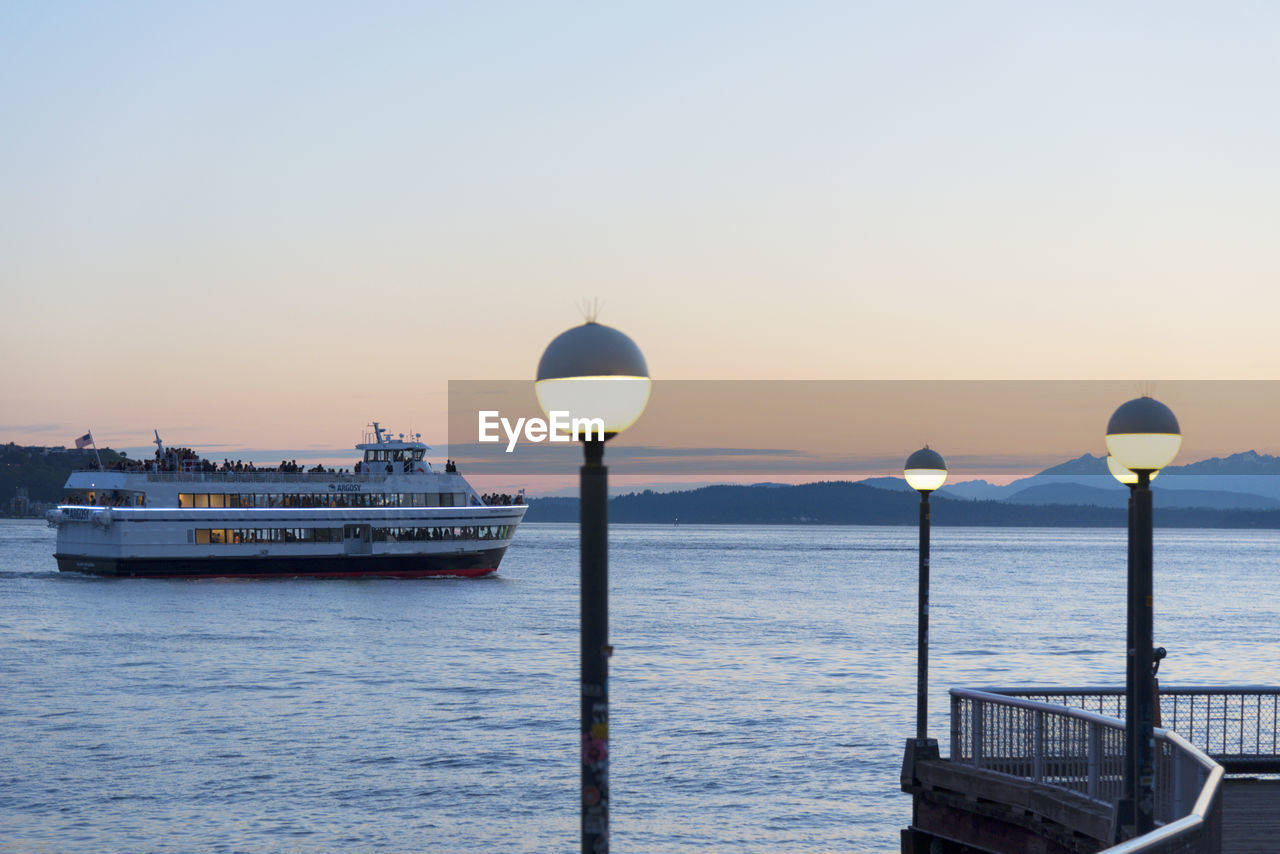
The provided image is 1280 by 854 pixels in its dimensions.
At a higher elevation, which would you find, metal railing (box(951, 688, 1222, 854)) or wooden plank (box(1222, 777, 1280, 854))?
metal railing (box(951, 688, 1222, 854))

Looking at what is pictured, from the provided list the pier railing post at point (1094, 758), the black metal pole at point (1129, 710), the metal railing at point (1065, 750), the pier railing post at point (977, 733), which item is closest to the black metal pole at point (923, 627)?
the metal railing at point (1065, 750)

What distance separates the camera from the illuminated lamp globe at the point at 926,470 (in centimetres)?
1688

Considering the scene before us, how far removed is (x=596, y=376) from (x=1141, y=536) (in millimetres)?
5655

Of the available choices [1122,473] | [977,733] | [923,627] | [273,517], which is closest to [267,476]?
[273,517]

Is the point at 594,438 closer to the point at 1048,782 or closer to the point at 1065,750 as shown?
the point at 1065,750

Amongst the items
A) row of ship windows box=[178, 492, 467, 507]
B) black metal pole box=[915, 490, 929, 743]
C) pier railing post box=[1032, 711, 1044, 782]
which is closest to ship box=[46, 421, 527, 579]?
row of ship windows box=[178, 492, 467, 507]

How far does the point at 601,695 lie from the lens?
612cm

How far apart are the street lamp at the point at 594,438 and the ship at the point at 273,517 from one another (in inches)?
3415

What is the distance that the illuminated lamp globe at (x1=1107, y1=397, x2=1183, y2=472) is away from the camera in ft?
31.9

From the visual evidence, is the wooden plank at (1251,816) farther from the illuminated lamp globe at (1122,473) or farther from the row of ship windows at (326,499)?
the row of ship windows at (326,499)

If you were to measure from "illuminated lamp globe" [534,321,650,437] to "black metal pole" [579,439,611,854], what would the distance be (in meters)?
0.20

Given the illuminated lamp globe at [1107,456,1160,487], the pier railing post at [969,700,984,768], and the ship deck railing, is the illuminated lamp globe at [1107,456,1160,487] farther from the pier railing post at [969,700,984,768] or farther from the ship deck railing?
the ship deck railing

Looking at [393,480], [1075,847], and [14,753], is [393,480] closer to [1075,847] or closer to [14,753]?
[14,753]

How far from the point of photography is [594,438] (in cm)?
607
